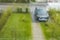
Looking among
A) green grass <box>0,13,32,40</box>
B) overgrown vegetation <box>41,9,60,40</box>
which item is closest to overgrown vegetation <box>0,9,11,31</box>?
green grass <box>0,13,32,40</box>

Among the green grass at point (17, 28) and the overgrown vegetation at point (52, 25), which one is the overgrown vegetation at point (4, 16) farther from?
the overgrown vegetation at point (52, 25)

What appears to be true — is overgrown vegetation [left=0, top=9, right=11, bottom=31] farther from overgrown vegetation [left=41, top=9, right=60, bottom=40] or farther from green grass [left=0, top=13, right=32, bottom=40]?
overgrown vegetation [left=41, top=9, right=60, bottom=40]

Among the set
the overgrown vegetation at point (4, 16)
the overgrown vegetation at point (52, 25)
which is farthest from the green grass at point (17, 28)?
the overgrown vegetation at point (52, 25)

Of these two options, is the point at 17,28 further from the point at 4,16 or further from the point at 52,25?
the point at 52,25

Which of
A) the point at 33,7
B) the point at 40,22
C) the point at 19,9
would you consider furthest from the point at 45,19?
the point at 19,9

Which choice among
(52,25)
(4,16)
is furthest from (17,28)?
(52,25)

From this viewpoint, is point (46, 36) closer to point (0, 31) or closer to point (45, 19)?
point (45, 19)
